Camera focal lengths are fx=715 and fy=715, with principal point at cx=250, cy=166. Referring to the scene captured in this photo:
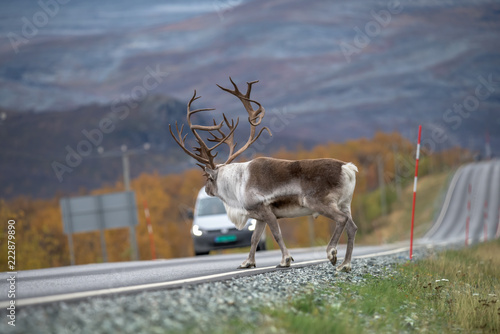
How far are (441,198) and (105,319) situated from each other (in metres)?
84.5

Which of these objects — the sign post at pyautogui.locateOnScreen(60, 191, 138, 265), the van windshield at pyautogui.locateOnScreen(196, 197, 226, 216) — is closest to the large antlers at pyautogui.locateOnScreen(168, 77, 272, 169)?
the van windshield at pyautogui.locateOnScreen(196, 197, 226, 216)

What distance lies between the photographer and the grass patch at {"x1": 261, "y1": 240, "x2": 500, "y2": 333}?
22.3ft

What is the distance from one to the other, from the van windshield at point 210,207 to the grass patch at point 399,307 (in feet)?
27.8

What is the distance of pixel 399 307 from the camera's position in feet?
29.7

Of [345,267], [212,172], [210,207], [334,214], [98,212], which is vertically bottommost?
[345,267]

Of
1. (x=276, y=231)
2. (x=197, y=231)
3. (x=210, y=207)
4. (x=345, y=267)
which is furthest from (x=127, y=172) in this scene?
(x=345, y=267)

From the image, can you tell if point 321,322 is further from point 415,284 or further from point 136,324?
point 415,284

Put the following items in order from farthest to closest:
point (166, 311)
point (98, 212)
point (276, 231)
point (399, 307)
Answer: point (98, 212)
point (276, 231)
point (399, 307)
point (166, 311)

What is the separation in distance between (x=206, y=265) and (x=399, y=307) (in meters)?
4.94

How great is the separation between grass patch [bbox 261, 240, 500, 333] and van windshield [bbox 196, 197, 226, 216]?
334 inches

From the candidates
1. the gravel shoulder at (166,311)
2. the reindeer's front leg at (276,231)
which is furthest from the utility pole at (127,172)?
the gravel shoulder at (166,311)

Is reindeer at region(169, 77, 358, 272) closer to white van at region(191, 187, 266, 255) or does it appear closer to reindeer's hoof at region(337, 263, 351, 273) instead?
reindeer's hoof at region(337, 263, 351, 273)

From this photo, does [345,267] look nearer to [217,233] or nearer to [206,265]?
[206,265]

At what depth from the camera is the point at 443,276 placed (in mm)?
13086
